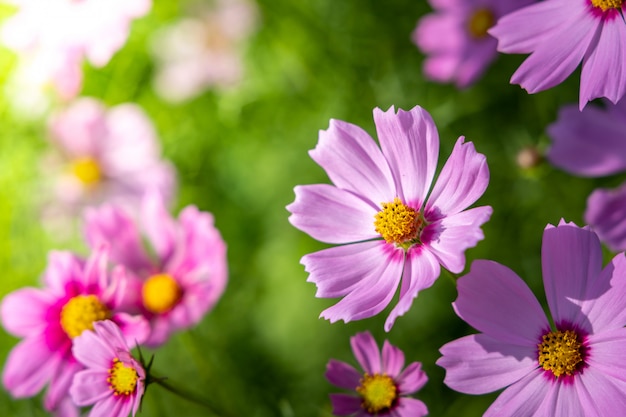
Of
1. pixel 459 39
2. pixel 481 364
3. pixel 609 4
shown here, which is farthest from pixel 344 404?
pixel 459 39

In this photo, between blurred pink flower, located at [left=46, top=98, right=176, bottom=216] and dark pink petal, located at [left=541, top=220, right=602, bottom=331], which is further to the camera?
blurred pink flower, located at [left=46, top=98, right=176, bottom=216]

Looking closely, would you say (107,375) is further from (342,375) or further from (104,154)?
(104,154)

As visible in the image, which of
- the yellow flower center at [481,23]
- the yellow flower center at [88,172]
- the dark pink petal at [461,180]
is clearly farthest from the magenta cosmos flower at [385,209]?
the yellow flower center at [88,172]

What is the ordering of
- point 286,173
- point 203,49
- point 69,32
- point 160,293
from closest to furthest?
point 160,293
point 69,32
point 286,173
point 203,49

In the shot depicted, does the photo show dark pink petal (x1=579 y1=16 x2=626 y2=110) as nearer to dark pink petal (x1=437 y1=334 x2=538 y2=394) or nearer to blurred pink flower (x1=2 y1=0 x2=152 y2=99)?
dark pink petal (x1=437 y1=334 x2=538 y2=394)

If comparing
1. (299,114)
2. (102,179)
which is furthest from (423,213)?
(102,179)

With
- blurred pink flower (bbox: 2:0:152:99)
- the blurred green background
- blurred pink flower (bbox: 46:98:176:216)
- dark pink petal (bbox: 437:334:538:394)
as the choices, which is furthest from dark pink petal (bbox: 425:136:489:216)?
blurred pink flower (bbox: 46:98:176:216)

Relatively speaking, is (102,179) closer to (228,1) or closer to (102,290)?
(228,1)
